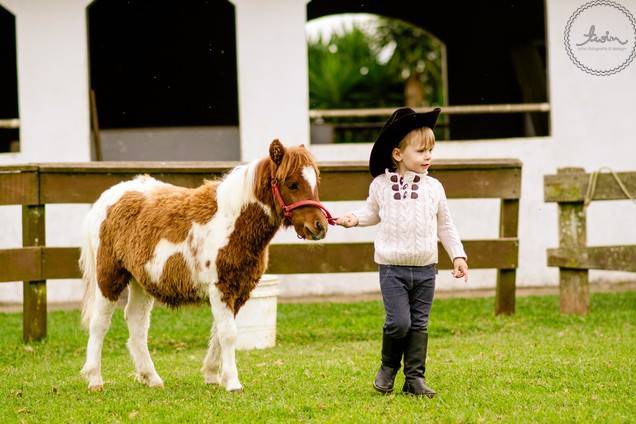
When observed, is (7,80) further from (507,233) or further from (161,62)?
(507,233)

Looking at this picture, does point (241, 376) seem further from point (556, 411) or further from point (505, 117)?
point (505, 117)

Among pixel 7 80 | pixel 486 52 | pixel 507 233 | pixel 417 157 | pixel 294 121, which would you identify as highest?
pixel 486 52

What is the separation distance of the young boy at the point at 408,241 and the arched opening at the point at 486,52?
33.6ft

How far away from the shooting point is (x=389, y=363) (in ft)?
18.8

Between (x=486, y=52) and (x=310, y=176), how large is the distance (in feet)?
42.2

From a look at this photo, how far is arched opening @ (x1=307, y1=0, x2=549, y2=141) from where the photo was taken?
53.5 ft

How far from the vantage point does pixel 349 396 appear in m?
5.79

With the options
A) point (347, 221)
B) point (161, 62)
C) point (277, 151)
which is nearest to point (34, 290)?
point (277, 151)

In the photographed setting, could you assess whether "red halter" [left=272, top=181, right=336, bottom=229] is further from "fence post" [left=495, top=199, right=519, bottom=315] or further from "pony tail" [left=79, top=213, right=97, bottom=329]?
"fence post" [left=495, top=199, right=519, bottom=315]

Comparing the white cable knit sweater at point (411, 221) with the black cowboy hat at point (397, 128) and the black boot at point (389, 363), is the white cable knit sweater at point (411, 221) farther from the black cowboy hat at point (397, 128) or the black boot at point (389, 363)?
the black boot at point (389, 363)

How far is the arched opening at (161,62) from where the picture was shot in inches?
675

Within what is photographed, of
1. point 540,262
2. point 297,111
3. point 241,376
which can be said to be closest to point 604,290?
point 540,262

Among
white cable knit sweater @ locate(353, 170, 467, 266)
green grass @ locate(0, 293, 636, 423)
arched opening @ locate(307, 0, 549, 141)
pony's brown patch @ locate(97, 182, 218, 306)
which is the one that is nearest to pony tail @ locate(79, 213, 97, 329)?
pony's brown patch @ locate(97, 182, 218, 306)

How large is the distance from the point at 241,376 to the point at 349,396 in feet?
4.06
